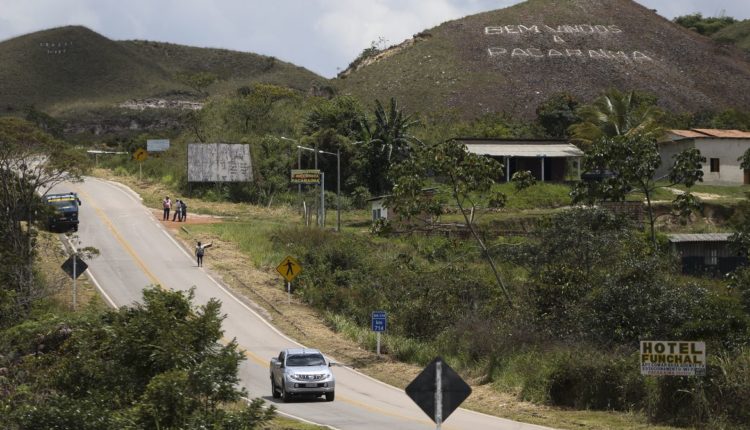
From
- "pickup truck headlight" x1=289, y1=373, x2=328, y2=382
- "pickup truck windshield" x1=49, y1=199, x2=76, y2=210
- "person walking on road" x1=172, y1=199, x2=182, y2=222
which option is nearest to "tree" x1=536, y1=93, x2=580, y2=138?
"person walking on road" x1=172, y1=199, x2=182, y2=222

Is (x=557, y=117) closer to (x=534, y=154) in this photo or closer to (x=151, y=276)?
(x=534, y=154)

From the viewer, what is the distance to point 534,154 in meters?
76.0

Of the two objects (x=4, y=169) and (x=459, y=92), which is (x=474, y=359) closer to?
(x=4, y=169)

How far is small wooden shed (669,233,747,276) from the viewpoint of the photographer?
176 ft

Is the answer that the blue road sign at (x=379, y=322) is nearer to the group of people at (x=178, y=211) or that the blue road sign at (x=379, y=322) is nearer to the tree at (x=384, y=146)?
the group of people at (x=178, y=211)

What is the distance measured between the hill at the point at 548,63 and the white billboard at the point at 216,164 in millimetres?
35911

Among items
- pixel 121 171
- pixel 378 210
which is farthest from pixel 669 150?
pixel 121 171

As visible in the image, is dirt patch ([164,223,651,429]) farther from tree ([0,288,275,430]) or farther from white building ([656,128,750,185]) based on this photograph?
white building ([656,128,750,185])

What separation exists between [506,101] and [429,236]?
5708cm

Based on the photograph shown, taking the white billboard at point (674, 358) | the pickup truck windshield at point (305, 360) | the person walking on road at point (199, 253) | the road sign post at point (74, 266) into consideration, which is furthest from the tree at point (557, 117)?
the white billboard at point (674, 358)

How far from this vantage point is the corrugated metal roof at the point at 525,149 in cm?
7550

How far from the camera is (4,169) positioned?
4738 centimetres

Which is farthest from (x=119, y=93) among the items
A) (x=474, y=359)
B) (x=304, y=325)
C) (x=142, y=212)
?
(x=474, y=359)

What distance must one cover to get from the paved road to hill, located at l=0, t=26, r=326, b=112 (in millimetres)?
87738
